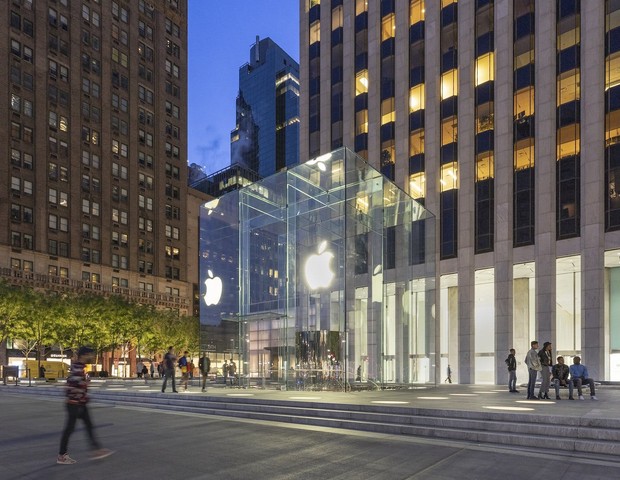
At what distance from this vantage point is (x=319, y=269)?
1009 inches

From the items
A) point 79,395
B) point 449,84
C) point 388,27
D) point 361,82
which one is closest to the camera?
point 79,395

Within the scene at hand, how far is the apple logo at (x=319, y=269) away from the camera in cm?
2533

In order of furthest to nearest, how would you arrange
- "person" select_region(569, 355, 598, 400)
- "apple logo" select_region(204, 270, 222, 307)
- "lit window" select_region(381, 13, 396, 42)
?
"lit window" select_region(381, 13, 396, 42), "apple logo" select_region(204, 270, 222, 307), "person" select_region(569, 355, 598, 400)

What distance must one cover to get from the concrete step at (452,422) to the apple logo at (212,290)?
1261 cm

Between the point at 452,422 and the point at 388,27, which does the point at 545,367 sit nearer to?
the point at 452,422

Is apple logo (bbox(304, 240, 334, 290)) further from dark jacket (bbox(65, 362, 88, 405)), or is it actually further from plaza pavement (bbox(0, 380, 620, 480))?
dark jacket (bbox(65, 362, 88, 405))

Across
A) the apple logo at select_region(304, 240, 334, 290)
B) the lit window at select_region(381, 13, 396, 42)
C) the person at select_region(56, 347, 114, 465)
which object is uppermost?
the lit window at select_region(381, 13, 396, 42)

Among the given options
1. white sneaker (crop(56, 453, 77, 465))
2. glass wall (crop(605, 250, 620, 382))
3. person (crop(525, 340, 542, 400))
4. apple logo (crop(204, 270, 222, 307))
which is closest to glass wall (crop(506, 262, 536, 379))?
glass wall (crop(605, 250, 620, 382))

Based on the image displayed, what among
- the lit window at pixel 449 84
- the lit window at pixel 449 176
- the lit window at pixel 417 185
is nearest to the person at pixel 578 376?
the lit window at pixel 449 176

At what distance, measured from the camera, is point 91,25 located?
86000 mm

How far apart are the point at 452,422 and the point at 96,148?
82061mm

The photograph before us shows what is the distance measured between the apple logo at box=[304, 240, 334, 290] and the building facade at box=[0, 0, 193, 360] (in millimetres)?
54112

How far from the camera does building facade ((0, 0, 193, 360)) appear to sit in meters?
72.4

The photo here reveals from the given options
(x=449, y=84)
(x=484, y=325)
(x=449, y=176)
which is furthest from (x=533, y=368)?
(x=449, y=84)
